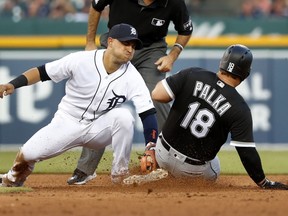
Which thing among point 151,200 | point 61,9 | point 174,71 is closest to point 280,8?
point 174,71

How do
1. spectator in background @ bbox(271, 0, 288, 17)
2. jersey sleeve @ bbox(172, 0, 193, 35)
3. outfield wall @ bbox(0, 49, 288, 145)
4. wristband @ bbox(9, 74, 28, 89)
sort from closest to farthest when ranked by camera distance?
wristband @ bbox(9, 74, 28, 89)
jersey sleeve @ bbox(172, 0, 193, 35)
outfield wall @ bbox(0, 49, 288, 145)
spectator in background @ bbox(271, 0, 288, 17)

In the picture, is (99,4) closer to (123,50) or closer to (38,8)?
(123,50)

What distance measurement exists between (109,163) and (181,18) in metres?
2.85

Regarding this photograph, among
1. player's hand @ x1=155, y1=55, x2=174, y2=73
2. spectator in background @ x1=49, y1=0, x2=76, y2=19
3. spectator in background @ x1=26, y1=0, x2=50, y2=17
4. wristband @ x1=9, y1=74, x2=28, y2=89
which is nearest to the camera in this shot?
wristband @ x1=9, y1=74, x2=28, y2=89

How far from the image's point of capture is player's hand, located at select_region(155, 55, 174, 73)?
7.66m

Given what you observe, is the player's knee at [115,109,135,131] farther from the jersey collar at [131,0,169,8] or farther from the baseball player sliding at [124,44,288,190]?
the jersey collar at [131,0,169,8]

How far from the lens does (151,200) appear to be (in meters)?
5.98

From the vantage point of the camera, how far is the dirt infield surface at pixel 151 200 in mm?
5438

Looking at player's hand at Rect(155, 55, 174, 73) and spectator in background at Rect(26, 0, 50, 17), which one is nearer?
player's hand at Rect(155, 55, 174, 73)

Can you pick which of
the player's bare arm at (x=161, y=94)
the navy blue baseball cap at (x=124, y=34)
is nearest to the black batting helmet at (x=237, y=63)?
the player's bare arm at (x=161, y=94)

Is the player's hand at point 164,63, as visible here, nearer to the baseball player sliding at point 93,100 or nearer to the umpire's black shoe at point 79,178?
the baseball player sliding at point 93,100

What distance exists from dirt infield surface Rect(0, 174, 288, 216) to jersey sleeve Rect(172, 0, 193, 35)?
1.49 meters

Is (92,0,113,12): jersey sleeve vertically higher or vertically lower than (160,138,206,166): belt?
higher

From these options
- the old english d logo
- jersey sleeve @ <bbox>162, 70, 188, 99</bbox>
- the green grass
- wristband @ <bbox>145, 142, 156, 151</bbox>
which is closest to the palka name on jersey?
jersey sleeve @ <bbox>162, 70, 188, 99</bbox>
